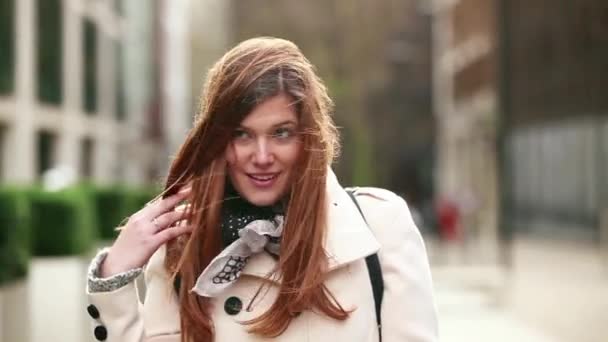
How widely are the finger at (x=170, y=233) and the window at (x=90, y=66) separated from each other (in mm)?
30270

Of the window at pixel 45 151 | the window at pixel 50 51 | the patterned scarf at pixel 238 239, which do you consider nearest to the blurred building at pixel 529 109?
the window at pixel 50 51

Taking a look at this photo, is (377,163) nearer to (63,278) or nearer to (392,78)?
(392,78)

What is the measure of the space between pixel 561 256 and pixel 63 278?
16094 mm

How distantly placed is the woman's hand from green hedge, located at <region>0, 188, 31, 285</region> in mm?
5862

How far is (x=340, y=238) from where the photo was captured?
261 centimetres

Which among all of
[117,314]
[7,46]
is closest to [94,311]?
[117,314]

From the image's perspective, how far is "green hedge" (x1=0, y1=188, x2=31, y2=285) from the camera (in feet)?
27.2

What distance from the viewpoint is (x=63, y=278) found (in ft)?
34.3

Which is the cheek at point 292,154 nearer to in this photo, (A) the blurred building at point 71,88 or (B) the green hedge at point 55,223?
(B) the green hedge at point 55,223

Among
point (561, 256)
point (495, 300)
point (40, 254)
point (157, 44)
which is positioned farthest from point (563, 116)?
point (157, 44)

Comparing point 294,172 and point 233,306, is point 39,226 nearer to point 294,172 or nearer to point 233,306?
point 233,306

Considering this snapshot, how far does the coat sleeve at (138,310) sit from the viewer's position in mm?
2664

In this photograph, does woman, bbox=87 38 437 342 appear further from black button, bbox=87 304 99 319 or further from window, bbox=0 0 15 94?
window, bbox=0 0 15 94

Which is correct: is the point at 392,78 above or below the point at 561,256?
above
